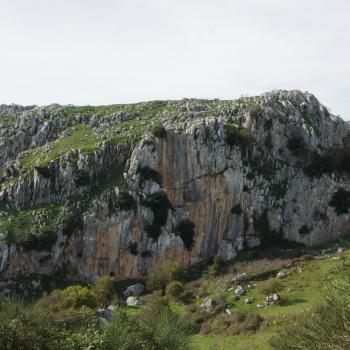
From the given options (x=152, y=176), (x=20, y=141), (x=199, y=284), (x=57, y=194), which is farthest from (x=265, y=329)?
(x=20, y=141)

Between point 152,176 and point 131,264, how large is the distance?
43.9ft

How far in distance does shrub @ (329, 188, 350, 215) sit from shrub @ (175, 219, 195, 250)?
22.3 metres

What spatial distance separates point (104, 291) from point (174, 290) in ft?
28.0

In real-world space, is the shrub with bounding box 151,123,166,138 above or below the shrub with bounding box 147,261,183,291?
above

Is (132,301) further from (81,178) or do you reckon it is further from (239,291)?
(81,178)

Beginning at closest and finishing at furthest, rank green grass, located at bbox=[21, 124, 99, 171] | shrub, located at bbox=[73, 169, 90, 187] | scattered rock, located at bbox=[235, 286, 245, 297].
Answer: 1. scattered rock, located at bbox=[235, 286, 245, 297]
2. shrub, located at bbox=[73, 169, 90, 187]
3. green grass, located at bbox=[21, 124, 99, 171]

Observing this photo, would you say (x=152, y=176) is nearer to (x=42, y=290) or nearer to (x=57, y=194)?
(x=57, y=194)

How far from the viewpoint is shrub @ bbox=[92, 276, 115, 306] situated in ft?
189

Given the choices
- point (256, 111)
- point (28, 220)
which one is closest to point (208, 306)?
point (28, 220)

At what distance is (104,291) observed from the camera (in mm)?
59281

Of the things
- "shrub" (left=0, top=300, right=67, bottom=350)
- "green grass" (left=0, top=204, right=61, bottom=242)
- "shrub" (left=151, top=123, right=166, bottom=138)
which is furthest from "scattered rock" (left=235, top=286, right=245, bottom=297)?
"shrub" (left=0, top=300, right=67, bottom=350)

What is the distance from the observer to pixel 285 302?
173ft

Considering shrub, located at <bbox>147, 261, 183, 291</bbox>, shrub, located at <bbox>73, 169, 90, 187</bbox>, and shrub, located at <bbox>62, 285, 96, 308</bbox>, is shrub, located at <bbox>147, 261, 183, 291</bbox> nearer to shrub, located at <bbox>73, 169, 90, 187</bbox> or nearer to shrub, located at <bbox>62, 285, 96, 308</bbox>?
shrub, located at <bbox>62, 285, 96, 308</bbox>

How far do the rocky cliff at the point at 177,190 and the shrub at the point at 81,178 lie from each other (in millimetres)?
172
